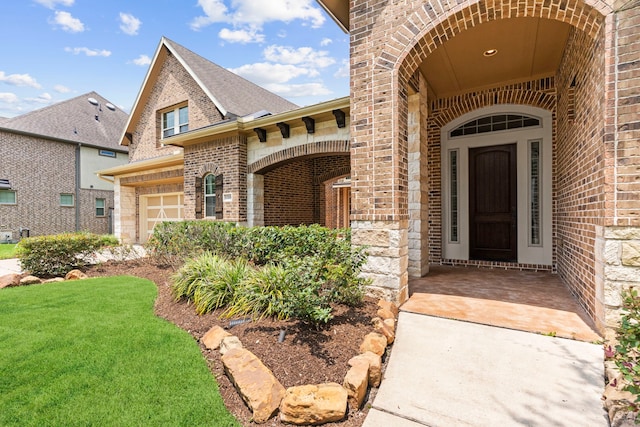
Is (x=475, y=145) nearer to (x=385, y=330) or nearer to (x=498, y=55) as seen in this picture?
(x=498, y=55)

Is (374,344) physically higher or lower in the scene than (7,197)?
lower

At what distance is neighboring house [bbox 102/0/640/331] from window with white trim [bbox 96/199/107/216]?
39.3 ft

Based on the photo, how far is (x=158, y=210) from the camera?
13.0m

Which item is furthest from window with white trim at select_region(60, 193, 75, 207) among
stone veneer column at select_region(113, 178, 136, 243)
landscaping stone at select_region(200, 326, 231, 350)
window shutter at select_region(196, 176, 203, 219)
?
landscaping stone at select_region(200, 326, 231, 350)

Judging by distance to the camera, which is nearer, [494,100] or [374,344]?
[374,344]

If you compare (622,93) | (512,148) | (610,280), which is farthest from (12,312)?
(512,148)

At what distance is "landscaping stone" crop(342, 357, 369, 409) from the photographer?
7.32 ft

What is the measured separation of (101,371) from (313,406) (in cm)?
186

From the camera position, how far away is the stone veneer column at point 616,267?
9.30 ft

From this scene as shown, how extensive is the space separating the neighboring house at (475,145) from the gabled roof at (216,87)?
2.49 m

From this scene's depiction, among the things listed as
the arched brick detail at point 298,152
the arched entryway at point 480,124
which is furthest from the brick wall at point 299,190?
the arched entryway at point 480,124

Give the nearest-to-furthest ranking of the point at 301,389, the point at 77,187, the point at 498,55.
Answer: the point at 301,389
the point at 498,55
the point at 77,187

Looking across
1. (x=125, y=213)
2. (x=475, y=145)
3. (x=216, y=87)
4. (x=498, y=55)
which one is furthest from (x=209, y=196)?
(x=498, y=55)

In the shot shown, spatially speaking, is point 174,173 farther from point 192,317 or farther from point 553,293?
point 553,293
